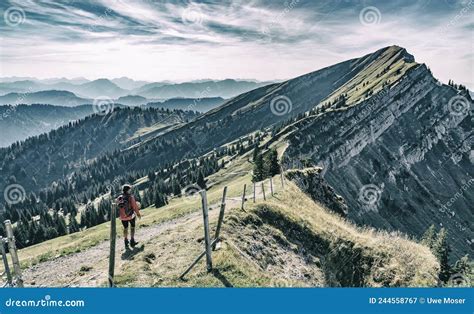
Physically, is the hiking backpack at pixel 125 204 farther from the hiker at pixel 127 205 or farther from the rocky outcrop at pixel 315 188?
the rocky outcrop at pixel 315 188

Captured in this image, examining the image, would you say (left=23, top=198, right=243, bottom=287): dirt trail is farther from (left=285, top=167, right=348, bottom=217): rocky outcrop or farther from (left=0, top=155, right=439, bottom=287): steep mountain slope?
(left=285, top=167, right=348, bottom=217): rocky outcrop

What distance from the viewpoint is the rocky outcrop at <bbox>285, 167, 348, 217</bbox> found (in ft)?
158

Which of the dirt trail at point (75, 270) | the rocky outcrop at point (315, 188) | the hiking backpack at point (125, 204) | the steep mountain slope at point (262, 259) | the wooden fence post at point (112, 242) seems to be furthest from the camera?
the rocky outcrop at point (315, 188)

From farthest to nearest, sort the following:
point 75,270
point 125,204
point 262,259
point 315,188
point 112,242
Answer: point 315,188, point 75,270, point 262,259, point 125,204, point 112,242

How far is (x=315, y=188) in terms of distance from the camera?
50062 mm

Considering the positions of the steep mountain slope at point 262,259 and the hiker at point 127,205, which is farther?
the hiker at point 127,205

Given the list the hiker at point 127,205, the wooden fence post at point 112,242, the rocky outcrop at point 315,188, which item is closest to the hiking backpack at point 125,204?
the hiker at point 127,205

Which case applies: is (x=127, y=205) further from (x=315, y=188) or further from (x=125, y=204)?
(x=315, y=188)

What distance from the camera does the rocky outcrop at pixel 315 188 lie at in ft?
158

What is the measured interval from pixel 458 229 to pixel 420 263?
20191 centimetres

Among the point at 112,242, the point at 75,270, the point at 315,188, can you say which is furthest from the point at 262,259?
the point at 315,188

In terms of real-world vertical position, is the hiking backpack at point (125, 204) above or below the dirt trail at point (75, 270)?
above

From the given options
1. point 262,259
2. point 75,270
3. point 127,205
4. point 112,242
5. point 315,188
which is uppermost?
point 127,205
